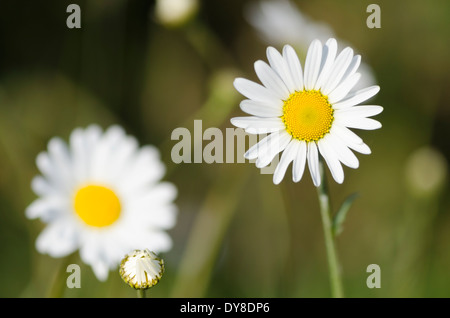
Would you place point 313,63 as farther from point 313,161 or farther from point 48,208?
point 48,208

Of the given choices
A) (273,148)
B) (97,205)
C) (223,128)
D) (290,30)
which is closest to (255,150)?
(273,148)

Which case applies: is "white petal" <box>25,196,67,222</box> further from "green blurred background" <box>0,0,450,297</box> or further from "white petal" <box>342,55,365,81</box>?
"white petal" <box>342,55,365,81</box>

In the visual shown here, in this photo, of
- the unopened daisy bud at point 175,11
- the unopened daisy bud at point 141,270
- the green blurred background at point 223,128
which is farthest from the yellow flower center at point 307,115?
the unopened daisy bud at point 175,11

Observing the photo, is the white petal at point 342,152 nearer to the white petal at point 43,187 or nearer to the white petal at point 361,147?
the white petal at point 361,147

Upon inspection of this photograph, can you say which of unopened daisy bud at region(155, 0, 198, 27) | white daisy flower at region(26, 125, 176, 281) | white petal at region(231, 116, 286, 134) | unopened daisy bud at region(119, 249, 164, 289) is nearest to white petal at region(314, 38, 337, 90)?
white petal at region(231, 116, 286, 134)

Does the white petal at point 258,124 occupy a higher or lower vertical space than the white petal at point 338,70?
lower

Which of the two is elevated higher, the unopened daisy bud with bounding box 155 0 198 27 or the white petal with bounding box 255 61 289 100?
the unopened daisy bud with bounding box 155 0 198 27
